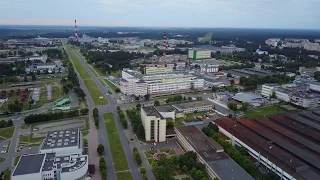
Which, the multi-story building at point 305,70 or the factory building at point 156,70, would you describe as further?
the multi-story building at point 305,70

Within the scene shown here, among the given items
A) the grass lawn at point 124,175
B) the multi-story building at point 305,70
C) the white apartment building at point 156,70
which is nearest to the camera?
the grass lawn at point 124,175

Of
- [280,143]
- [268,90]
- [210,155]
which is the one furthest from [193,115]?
[268,90]

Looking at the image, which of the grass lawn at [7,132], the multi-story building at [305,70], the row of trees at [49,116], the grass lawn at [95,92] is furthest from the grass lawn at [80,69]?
the multi-story building at [305,70]

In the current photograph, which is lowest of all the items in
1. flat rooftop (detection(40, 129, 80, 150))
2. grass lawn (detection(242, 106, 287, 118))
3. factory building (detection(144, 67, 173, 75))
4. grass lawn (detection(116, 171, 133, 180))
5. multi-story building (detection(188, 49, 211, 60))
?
grass lawn (detection(116, 171, 133, 180))

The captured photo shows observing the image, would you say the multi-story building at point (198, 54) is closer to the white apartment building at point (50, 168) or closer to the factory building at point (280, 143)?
the factory building at point (280, 143)

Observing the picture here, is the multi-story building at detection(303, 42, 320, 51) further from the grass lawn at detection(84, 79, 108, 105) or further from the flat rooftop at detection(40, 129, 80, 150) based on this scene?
the flat rooftop at detection(40, 129, 80, 150)

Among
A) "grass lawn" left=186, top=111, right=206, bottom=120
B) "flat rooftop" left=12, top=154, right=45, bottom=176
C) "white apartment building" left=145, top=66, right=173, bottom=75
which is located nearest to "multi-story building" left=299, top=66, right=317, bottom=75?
"white apartment building" left=145, top=66, right=173, bottom=75
